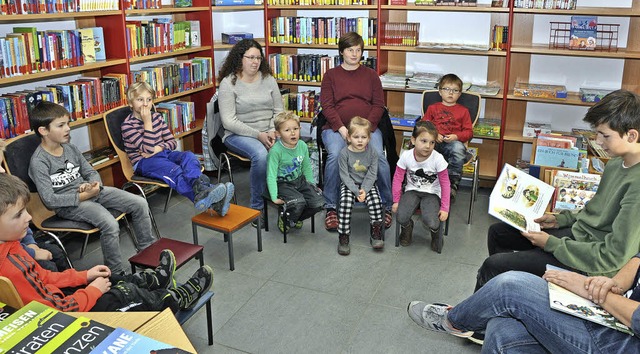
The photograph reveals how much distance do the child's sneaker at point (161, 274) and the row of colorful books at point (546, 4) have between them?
11.5 ft

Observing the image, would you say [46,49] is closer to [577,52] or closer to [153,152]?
[153,152]

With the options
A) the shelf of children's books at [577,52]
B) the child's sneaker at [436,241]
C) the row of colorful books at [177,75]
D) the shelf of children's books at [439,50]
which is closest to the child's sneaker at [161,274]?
the child's sneaker at [436,241]

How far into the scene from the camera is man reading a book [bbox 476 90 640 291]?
217 centimetres

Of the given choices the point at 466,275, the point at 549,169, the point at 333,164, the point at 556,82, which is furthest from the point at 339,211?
the point at 556,82

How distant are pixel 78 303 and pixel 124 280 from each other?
35 cm

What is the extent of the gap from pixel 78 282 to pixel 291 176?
6.22 ft

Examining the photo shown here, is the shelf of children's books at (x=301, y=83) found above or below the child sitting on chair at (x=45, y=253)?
above

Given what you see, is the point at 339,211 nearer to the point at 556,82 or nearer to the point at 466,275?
the point at 466,275

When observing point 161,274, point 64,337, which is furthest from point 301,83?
point 64,337

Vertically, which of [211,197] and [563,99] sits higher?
[563,99]

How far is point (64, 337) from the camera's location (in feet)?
4.68

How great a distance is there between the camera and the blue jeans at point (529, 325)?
1.91 m

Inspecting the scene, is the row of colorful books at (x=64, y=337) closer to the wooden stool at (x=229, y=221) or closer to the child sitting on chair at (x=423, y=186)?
the wooden stool at (x=229, y=221)

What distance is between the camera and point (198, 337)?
2.79 meters
